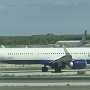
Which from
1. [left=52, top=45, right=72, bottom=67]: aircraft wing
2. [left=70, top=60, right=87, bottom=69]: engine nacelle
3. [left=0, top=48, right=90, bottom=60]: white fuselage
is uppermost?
[left=0, top=48, right=90, bottom=60]: white fuselage

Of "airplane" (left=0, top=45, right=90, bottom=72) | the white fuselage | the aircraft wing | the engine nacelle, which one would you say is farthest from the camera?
the white fuselage

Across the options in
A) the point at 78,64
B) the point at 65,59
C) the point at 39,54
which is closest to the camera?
the point at 78,64

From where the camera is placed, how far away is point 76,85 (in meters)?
35.1

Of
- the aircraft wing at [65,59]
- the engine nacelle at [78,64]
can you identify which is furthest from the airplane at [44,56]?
the engine nacelle at [78,64]

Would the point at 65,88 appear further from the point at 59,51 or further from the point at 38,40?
the point at 38,40

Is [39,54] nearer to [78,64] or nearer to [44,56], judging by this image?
[44,56]

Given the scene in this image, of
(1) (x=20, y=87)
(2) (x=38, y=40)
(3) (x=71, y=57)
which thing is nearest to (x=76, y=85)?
(1) (x=20, y=87)

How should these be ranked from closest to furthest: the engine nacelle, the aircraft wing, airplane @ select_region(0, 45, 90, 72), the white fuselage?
the engine nacelle < the aircraft wing < airplane @ select_region(0, 45, 90, 72) < the white fuselage

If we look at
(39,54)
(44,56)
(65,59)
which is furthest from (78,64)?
(39,54)

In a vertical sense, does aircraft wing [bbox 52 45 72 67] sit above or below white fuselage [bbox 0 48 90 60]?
below

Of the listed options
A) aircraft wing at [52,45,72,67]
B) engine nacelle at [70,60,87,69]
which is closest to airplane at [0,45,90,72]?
aircraft wing at [52,45,72,67]

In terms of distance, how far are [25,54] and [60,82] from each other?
62.2ft

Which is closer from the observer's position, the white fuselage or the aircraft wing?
the aircraft wing

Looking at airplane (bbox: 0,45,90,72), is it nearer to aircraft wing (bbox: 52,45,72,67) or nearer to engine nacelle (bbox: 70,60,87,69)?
aircraft wing (bbox: 52,45,72,67)
